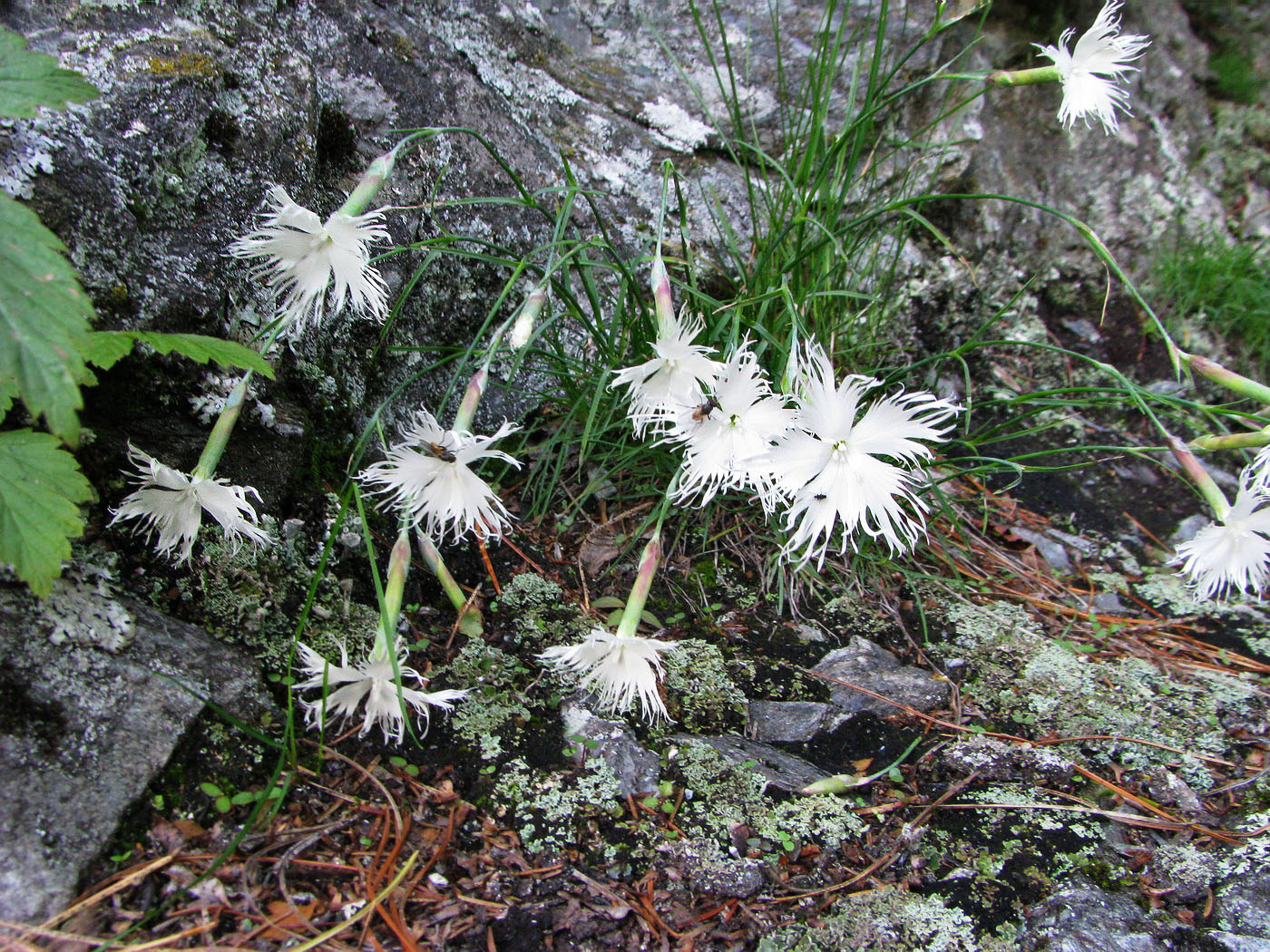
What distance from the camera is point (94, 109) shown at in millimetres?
1380

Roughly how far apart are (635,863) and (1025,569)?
4.29 feet

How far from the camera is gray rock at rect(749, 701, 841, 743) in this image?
144 centimetres

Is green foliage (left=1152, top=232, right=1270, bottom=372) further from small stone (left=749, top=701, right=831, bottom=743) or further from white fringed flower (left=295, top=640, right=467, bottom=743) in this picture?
white fringed flower (left=295, top=640, right=467, bottom=743)

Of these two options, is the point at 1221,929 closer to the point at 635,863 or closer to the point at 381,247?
the point at 635,863

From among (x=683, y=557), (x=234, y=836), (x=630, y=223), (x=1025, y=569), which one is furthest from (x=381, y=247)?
(x=1025, y=569)

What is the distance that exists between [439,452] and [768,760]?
→ 2.43ft

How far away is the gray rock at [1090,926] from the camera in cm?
107

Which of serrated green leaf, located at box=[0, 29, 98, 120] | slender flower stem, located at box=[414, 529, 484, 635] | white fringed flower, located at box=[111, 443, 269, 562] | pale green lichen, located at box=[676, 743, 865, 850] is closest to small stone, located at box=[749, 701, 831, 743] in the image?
pale green lichen, located at box=[676, 743, 865, 850]

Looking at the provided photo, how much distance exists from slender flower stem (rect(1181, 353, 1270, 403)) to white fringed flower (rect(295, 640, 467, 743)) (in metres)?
1.36

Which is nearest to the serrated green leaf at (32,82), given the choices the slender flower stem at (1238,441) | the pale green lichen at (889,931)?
the pale green lichen at (889,931)

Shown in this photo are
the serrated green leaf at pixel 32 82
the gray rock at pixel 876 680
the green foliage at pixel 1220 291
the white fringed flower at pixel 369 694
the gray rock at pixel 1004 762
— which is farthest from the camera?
the green foliage at pixel 1220 291

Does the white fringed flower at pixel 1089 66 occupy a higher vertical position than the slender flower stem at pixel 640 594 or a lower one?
higher

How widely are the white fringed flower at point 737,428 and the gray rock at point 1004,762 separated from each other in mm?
570

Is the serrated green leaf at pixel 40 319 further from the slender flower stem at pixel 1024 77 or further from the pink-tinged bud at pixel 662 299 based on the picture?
the slender flower stem at pixel 1024 77
